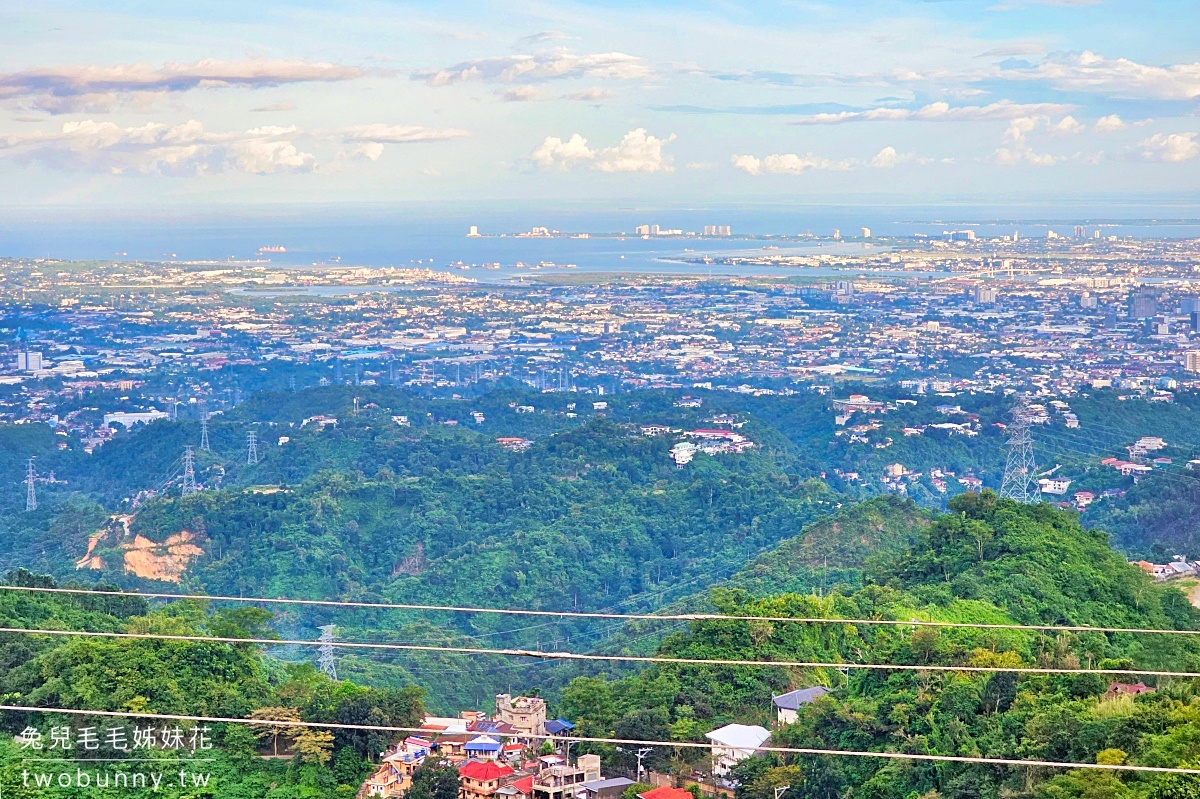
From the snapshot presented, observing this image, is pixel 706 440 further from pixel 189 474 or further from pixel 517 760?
pixel 517 760

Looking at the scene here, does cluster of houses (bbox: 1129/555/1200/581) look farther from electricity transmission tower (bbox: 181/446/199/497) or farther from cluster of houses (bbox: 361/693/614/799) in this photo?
electricity transmission tower (bbox: 181/446/199/497)

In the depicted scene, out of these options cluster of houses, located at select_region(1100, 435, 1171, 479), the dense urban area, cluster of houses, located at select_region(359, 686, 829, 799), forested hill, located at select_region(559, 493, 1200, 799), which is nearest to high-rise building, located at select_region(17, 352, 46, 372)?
the dense urban area

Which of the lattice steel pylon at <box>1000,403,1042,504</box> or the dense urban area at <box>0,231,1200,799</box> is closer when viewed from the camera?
the dense urban area at <box>0,231,1200,799</box>

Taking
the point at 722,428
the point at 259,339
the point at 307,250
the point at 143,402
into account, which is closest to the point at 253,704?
the point at 722,428

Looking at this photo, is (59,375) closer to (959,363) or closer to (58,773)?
(959,363)

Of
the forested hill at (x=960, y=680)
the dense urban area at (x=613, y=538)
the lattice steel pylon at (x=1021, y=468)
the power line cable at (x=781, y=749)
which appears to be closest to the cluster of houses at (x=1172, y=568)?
the dense urban area at (x=613, y=538)

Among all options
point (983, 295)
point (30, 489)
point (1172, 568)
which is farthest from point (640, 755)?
point (983, 295)
